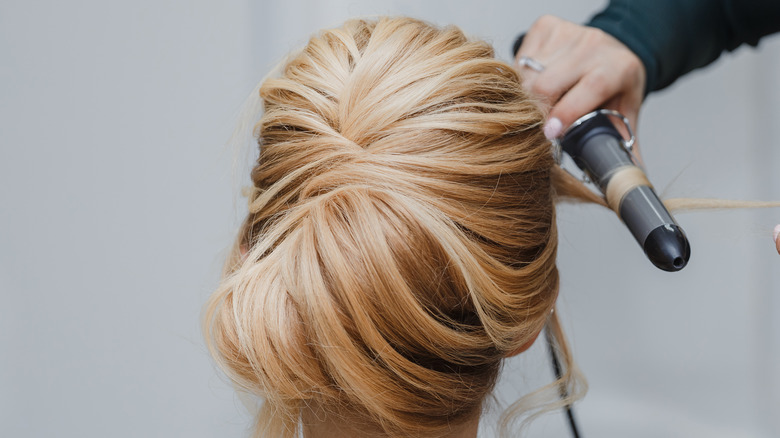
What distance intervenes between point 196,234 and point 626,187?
82 cm

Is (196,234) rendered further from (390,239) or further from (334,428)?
(390,239)

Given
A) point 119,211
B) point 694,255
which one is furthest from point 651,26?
point 119,211

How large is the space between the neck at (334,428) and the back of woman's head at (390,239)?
0.01 metres

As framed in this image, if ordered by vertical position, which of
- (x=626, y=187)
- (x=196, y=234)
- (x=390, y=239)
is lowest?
(x=196, y=234)

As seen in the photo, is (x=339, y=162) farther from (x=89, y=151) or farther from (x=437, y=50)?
(x=89, y=151)

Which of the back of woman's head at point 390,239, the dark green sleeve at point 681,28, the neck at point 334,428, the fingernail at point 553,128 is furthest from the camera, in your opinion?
the dark green sleeve at point 681,28

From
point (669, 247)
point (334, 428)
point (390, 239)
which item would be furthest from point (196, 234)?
point (669, 247)

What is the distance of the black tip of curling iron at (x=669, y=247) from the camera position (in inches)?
29.8

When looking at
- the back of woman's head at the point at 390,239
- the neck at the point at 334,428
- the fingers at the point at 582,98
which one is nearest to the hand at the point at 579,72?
the fingers at the point at 582,98

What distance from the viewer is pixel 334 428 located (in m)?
0.76

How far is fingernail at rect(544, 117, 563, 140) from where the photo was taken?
931 millimetres

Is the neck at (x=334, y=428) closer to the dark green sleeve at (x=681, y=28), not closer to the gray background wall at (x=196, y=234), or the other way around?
the gray background wall at (x=196, y=234)

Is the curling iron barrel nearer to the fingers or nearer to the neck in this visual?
the fingers

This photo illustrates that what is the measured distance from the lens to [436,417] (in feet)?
2.40
